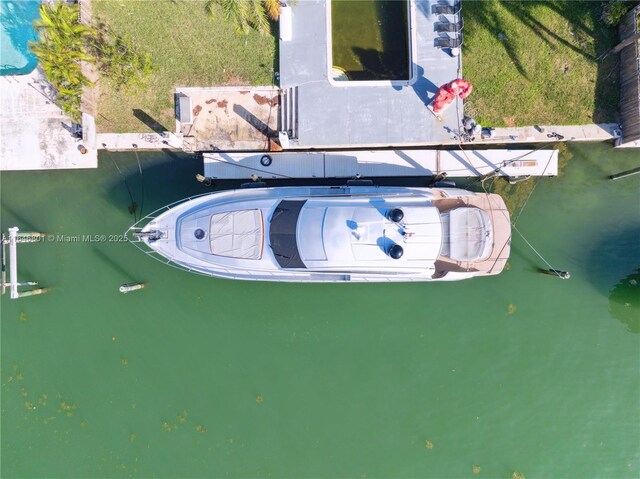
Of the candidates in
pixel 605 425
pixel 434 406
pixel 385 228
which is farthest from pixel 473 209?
pixel 605 425

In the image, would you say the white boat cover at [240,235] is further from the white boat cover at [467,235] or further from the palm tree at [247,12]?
the palm tree at [247,12]

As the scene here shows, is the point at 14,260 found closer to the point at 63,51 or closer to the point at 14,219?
the point at 14,219

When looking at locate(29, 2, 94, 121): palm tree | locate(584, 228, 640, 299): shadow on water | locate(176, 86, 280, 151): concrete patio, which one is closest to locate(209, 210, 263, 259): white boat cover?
locate(176, 86, 280, 151): concrete patio

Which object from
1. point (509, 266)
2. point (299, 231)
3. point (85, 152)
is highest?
point (85, 152)

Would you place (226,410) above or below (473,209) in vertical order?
below

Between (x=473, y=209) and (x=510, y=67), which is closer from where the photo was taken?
(x=473, y=209)

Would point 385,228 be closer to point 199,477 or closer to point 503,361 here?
point 503,361

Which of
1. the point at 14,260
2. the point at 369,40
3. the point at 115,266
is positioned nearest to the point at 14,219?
the point at 14,260

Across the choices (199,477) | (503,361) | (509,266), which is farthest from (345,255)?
(199,477)
